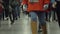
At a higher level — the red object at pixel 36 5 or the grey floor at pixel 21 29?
the red object at pixel 36 5

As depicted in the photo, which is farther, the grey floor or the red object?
the grey floor

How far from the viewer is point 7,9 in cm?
930

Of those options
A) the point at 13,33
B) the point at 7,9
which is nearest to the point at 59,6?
the point at 13,33

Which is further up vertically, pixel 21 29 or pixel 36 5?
pixel 36 5

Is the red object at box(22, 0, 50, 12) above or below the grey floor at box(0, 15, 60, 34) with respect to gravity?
above

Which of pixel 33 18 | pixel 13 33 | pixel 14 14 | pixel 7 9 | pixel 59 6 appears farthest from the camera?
pixel 14 14

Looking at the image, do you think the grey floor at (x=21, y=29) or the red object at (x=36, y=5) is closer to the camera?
the red object at (x=36, y=5)

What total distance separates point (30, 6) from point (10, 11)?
16.9 feet

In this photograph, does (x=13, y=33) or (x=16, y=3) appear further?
(x=16, y=3)

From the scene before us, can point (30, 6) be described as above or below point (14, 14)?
above

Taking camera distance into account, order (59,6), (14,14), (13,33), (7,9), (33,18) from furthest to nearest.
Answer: (14,14) → (7,9) → (59,6) → (13,33) → (33,18)

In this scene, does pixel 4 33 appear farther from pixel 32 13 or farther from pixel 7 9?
pixel 7 9

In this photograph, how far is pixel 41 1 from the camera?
4.45m

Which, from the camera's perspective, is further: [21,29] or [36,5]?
[21,29]
